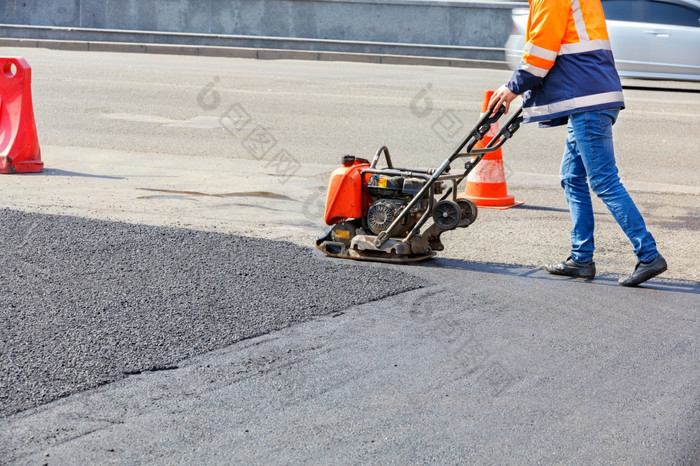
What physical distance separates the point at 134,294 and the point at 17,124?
13.6 feet

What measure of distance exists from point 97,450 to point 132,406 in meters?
0.36

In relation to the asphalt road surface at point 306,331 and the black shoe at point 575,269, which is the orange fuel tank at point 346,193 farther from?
the black shoe at point 575,269

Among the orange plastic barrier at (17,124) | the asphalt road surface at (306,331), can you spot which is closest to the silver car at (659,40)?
the asphalt road surface at (306,331)

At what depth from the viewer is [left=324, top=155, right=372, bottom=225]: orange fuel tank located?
18.5 ft

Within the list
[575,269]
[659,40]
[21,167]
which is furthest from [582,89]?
[659,40]

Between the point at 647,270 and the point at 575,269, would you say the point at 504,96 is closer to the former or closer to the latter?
the point at 575,269

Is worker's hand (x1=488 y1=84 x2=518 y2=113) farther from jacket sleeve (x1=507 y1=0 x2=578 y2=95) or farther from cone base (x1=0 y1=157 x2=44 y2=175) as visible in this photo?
cone base (x1=0 y1=157 x2=44 y2=175)

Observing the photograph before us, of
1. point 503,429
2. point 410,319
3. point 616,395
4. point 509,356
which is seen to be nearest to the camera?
point 503,429

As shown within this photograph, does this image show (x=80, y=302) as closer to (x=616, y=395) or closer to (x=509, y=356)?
(x=509, y=356)

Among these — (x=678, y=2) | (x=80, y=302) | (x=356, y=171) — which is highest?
(x=678, y=2)

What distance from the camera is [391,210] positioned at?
18.5 feet

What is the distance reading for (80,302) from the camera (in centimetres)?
466

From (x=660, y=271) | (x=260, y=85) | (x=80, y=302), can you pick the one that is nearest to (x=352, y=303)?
(x=80, y=302)

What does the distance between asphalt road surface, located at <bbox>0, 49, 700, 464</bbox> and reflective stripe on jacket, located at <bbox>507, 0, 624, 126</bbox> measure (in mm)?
1036
